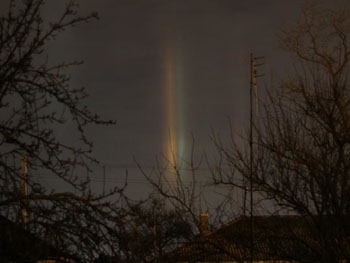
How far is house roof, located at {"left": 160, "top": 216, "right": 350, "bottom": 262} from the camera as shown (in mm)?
8977

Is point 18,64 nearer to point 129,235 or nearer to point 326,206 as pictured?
point 129,235

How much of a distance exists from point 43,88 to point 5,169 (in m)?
0.83

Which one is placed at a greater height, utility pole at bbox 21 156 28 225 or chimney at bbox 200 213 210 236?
chimney at bbox 200 213 210 236

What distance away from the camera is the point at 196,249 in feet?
30.9

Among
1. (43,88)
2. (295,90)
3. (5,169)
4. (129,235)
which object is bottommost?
(129,235)

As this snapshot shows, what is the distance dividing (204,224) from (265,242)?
992 mm

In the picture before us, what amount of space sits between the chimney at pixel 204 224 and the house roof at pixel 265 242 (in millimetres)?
131

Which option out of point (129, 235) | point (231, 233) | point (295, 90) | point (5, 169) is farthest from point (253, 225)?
point (5, 169)

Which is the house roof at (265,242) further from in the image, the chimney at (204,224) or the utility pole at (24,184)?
the utility pole at (24,184)

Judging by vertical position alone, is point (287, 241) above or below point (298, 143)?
below

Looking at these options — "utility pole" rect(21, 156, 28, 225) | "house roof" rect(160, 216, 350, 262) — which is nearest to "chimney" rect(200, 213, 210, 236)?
"house roof" rect(160, 216, 350, 262)

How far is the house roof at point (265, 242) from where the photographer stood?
29.5 feet

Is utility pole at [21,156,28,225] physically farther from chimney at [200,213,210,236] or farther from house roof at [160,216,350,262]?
chimney at [200,213,210,236]

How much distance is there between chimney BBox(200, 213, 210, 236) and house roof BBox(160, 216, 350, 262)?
131 millimetres
